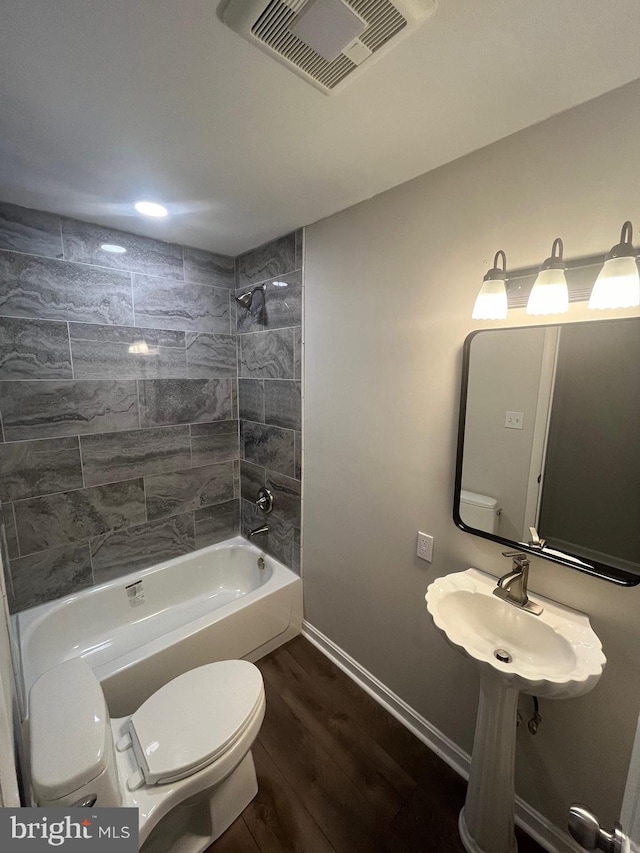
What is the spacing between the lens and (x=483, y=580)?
1296 millimetres

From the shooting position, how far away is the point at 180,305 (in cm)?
226

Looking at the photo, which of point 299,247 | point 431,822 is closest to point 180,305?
point 299,247

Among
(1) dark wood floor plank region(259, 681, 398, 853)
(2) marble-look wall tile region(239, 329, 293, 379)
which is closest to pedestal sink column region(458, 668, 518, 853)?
(1) dark wood floor plank region(259, 681, 398, 853)

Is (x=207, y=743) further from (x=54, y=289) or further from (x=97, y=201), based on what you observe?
(x=97, y=201)

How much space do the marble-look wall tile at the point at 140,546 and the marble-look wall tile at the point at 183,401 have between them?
0.70 meters

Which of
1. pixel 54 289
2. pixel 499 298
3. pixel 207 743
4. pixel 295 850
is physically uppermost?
pixel 54 289

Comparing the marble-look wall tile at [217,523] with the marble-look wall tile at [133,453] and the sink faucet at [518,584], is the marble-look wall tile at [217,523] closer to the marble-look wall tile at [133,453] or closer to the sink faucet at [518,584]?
the marble-look wall tile at [133,453]

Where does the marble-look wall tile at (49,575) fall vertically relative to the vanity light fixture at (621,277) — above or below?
below

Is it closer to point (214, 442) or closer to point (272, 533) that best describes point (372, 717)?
point (272, 533)

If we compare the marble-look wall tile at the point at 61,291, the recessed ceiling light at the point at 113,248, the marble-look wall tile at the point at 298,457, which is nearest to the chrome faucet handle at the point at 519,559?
the marble-look wall tile at the point at 298,457

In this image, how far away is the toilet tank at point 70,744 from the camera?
2.77 feet

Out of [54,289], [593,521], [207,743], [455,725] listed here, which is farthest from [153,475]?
[593,521]

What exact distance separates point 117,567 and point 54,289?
1663 mm

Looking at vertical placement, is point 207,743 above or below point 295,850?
above
